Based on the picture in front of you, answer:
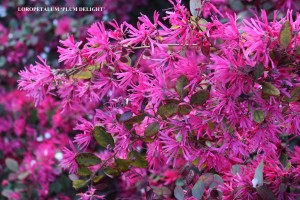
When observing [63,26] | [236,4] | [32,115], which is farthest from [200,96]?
[63,26]

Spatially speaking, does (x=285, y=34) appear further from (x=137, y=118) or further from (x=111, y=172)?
(x=111, y=172)

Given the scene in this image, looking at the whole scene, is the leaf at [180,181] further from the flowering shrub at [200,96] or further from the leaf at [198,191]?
the leaf at [198,191]

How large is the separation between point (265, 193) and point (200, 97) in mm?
214

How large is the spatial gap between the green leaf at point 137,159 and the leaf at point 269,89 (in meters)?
0.34

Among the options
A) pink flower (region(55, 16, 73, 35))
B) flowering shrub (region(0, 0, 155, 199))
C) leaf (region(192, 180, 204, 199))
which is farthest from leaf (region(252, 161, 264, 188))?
pink flower (region(55, 16, 73, 35))

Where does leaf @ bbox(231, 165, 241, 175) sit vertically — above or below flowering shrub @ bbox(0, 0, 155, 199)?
above

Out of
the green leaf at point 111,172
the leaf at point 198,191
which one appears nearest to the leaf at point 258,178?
the leaf at point 198,191

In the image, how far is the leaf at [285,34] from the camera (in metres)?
0.96

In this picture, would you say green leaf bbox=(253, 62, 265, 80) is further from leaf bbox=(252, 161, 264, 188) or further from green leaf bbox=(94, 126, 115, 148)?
green leaf bbox=(94, 126, 115, 148)

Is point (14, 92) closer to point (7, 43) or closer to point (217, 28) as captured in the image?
point (7, 43)

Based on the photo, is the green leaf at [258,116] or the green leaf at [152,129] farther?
the green leaf at [152,129]

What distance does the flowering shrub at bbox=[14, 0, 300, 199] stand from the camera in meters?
1.00

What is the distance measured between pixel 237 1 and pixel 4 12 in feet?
4.52

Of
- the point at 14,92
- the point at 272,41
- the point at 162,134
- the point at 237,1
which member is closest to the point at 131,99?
the point at 162,134
